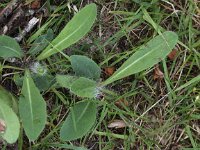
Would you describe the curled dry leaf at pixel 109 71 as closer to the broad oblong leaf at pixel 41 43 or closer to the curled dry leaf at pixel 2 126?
the broad oblong leaf at pixel 41 43

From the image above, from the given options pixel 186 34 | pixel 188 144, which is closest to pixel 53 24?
pixel 186 34

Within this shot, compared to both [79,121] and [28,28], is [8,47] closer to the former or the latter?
[28,28]

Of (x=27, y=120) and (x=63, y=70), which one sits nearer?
(x=27, y=120)

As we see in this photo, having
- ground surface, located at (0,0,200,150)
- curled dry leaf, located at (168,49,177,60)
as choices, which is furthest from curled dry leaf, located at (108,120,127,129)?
curled dry leaf, located at (168,49,177,60)

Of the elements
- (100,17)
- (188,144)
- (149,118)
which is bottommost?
(188,144)

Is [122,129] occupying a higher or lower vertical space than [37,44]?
lower

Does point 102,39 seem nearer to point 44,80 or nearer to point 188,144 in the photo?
point 44,80
